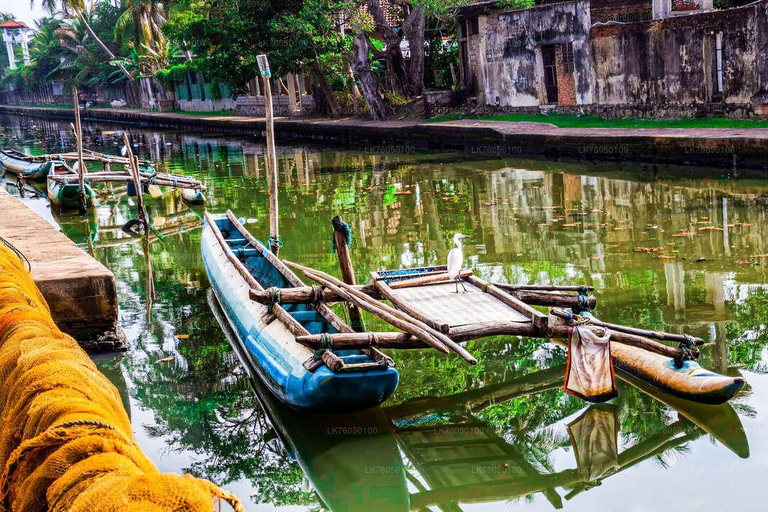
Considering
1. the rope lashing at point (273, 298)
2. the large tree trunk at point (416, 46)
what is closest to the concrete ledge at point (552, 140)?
the large tree trunk at point (416, 46)

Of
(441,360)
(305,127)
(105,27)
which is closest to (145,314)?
(441,360)

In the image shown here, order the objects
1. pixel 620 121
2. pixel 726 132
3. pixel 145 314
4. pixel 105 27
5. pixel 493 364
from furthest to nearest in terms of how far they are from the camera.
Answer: pixel 105 27, pixel 620 121, pixel 726 132, pixel 145 314, pixel 493 364

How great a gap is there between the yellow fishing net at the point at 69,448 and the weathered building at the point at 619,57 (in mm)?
17447

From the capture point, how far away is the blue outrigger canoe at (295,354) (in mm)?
5961

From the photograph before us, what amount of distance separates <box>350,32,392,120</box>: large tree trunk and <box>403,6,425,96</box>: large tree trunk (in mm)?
1200

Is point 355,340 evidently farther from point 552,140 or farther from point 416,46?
point 416,46

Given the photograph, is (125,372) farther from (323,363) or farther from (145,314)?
(323,363)

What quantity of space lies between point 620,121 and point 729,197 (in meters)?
7.48

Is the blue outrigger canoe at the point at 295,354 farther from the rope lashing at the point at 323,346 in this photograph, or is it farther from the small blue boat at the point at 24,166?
the small blue boat at the point at 24,166

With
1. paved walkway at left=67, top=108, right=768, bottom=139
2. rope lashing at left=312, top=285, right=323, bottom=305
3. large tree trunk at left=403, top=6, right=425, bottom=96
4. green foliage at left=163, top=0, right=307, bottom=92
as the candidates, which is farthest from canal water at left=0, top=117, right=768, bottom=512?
large tree trunk at left=403, top=6, right=425, bottom=96

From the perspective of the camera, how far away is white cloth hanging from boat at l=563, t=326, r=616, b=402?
20.6 feet

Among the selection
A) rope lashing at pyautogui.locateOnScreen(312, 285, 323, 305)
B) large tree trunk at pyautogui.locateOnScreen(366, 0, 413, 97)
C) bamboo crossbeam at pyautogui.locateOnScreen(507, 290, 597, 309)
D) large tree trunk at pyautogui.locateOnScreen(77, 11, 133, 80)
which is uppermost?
large tree trunk at pyautogui.locateOnScreen(77, 11, 133, 80)

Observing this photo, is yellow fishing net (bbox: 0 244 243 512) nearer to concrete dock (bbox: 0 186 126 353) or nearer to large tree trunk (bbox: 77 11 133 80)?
concrete dock (bbox: 0 186 126 353)

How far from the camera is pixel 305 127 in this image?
2975 cm
